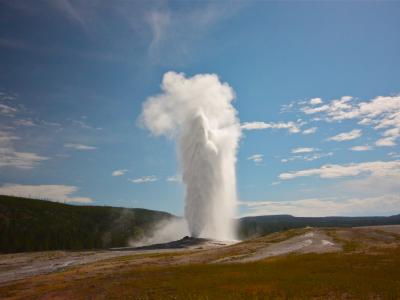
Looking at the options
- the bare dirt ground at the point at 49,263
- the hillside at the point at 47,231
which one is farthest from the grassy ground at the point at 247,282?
the hillside at the point at 47,231

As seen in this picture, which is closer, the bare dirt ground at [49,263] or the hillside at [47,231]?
the bare dirt ground at [49,263]

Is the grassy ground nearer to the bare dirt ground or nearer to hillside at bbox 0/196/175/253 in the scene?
the bare dirt ground

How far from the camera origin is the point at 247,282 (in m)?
33.6

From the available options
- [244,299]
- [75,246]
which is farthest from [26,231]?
[244,299]

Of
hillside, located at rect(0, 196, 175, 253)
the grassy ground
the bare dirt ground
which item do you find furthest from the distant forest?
the grassy ground

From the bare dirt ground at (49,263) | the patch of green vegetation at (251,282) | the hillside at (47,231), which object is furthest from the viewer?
the hillside at (47,231)

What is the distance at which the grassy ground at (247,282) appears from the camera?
28.0m

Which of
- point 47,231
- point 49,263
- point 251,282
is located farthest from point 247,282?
point 47,231

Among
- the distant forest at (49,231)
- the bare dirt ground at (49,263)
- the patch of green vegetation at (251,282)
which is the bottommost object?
the patch of green vegetation at (251,282)

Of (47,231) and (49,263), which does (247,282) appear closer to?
(49,263)

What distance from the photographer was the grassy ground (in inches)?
1104

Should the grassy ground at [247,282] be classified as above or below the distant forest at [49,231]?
below

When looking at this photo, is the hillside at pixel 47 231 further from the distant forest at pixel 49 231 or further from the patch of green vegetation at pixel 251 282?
the patch of green vegetation at pixel 251 282

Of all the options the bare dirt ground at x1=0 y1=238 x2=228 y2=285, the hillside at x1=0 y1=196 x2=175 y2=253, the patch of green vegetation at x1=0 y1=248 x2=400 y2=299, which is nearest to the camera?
the patch of green vegetation at x1=0 y1=248 x2=400 y2=299
